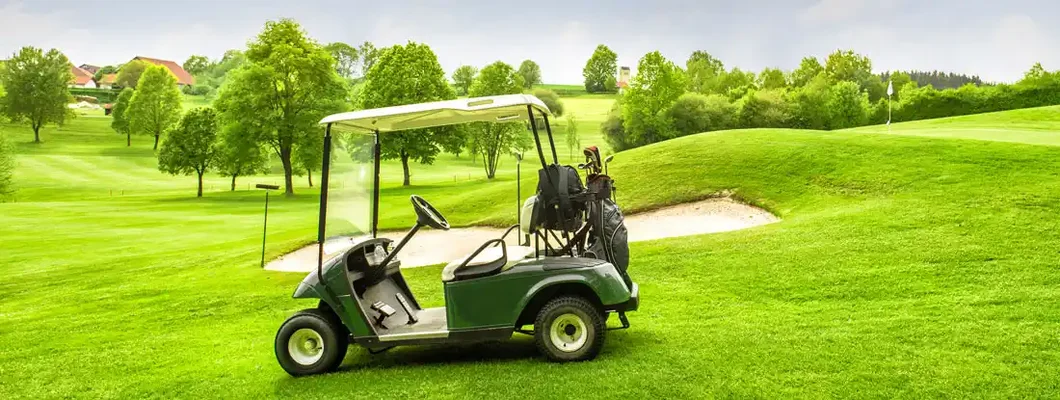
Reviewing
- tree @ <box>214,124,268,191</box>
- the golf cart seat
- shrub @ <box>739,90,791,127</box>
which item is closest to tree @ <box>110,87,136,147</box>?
tree @ <box>214,124,268,191</box>

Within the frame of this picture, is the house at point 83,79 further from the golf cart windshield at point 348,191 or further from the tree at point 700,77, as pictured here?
the golf cart windshield at point 348,191

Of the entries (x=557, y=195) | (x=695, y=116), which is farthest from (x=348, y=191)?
(x=695, y=116)

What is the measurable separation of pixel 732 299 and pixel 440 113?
492 centimetres

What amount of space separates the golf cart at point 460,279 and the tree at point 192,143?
39.0m

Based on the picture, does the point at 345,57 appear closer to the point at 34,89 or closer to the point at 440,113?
the point at 34,89

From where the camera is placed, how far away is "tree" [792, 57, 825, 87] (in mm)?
87125

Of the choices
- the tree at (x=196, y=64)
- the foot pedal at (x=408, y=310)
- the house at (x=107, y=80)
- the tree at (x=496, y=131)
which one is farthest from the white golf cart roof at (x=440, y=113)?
the tree at (x=196, y=64)

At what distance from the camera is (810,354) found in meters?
6.19

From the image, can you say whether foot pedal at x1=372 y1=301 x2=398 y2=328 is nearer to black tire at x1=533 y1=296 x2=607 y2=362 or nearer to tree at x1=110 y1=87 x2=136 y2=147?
black tire at x1=533 y1=296 x2=607 y2=362

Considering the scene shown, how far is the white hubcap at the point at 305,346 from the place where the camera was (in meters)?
6.51

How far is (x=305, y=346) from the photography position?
259 inches

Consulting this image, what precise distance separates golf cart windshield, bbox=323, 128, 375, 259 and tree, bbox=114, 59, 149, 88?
122339 millimetres

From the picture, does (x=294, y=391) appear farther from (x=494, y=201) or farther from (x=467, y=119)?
(x=494, y=201)

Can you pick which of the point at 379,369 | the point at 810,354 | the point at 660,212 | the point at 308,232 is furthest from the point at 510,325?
the point at 308,232
